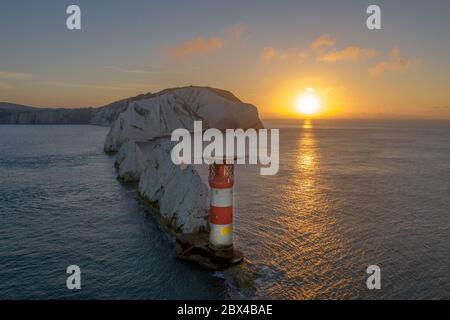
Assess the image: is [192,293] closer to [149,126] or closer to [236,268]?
[236,268]

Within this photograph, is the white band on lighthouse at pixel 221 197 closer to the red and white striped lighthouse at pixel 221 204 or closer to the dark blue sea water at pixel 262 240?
the red and white striped lighthouse at pixel 221 204

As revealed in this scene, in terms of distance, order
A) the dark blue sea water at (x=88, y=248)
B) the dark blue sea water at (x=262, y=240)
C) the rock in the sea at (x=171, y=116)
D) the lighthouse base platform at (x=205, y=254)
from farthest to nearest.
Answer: the rock in the sea at (x=171, y=116) < the lighthouse base platform at (x=205, y=254) < the dark blue sea water at (x=262, y=240) < the dark blue sea water at (x=88, y=248)

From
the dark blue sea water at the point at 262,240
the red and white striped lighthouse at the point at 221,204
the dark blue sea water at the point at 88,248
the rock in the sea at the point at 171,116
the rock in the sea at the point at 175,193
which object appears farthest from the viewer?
the rock in the sea at the point at 171,116

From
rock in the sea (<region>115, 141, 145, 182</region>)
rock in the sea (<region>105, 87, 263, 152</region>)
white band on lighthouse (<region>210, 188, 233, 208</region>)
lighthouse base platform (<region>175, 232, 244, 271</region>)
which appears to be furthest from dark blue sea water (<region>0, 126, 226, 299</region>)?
rock in the sea (<region>105, 87, 263, 152</region>)

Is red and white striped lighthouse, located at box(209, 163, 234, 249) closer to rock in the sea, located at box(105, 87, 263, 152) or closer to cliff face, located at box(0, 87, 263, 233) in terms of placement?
cliff face, located at box(0, 87, 263, 233)

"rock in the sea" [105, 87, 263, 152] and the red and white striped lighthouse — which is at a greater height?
"rock in the sea" [105, 87, 263, 152]

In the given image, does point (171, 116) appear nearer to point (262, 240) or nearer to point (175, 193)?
point (175, 193)

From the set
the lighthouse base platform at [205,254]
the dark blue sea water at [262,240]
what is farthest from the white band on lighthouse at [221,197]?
the dark blue sea water at [262,240]
